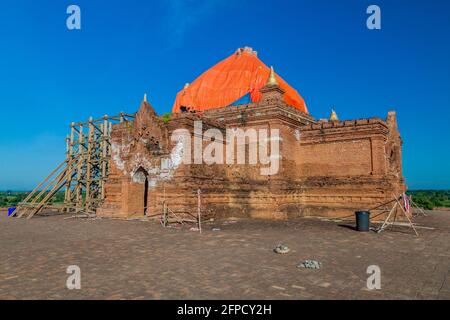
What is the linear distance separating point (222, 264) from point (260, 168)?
12277mm

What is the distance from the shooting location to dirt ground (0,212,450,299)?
6164mm

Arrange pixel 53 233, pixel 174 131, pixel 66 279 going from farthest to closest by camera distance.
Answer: pixel 174 131 → pixel 53 233 → pixel 66 279

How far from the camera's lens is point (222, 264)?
326 inches

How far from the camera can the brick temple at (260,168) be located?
18.4m

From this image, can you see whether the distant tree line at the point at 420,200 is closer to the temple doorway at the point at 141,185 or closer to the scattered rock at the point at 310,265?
the temple doorway at the point at 141,185

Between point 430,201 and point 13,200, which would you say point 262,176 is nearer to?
point 430,201

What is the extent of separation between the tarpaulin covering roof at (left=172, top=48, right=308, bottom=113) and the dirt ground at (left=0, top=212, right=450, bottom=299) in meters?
12.7

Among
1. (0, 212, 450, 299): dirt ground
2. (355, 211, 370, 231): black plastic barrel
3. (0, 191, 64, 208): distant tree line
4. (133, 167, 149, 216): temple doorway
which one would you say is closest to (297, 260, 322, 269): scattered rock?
(0, 212, 450, 299): dirt ground

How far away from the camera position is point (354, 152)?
65.1 ft

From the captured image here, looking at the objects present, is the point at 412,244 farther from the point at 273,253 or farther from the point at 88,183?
the point at 88,183

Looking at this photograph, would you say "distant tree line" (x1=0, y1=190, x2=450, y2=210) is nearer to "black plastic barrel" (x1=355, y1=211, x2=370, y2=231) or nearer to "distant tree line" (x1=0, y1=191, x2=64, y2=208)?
"distant tree line" (x1=0, y1=191, x2=64, y2=208)

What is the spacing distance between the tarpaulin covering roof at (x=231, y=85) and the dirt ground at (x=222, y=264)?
12.7 meters
